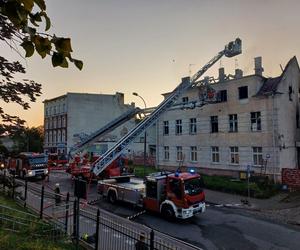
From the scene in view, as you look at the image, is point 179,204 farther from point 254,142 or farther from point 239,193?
point 254,142

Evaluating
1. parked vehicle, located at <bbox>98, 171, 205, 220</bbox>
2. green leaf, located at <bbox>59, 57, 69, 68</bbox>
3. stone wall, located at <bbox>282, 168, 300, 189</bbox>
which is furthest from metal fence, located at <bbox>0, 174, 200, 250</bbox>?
stone wall, located at <bbox>282, 168, 300, 189</bbox>

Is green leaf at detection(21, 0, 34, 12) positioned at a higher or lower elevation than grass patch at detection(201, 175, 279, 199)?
higher

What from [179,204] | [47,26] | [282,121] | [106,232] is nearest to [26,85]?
[106,232]

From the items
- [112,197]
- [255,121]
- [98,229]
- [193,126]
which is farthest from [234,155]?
[98,229]

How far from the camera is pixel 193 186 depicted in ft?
56.6

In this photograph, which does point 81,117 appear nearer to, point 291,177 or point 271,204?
point 291,177

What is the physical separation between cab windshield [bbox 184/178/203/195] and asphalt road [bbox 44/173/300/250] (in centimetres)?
173

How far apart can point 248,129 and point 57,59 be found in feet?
98.4

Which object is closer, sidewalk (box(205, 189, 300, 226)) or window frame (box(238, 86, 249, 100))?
sidewalk (box(205, 189, 300, 226))

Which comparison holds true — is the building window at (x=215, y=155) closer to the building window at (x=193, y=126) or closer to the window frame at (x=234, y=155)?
the window frame at (x=234, y=155)

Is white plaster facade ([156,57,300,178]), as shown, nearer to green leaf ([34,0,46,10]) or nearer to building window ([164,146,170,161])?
building window ([164,146,170,161])

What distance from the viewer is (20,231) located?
12.0 metres

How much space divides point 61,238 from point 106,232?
182 cm

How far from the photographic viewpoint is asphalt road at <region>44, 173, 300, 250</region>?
13945 mm
